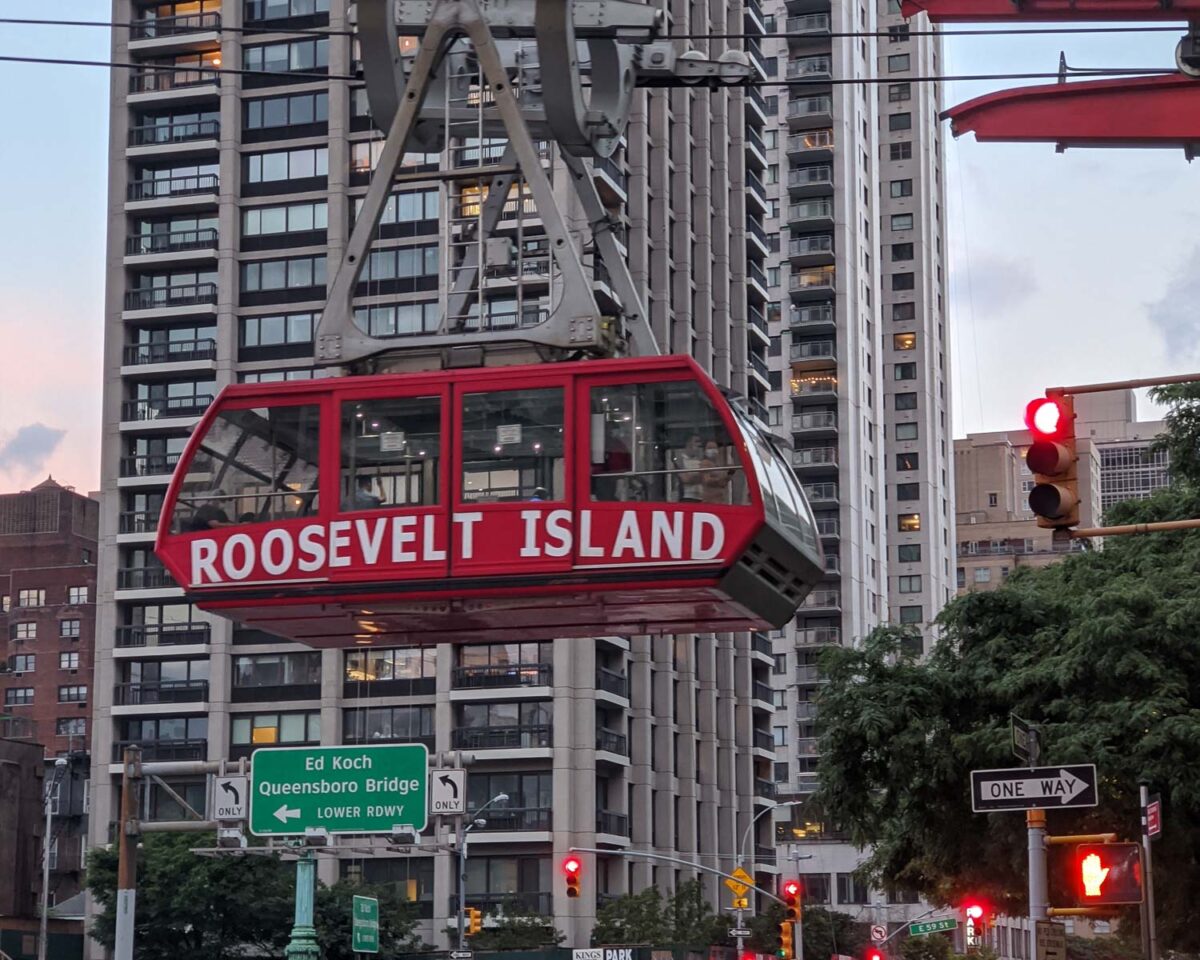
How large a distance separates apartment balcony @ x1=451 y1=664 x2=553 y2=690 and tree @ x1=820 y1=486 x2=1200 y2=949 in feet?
160

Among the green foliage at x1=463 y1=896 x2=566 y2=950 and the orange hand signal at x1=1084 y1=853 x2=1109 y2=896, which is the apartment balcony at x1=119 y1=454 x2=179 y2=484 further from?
the orange hand signal at x1=1084 y1=853 x2=1109 y2=896

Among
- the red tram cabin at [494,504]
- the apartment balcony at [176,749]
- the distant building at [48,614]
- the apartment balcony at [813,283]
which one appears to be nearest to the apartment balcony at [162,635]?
the apartment balcony at [176,749]

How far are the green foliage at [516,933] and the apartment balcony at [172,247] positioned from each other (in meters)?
33.1

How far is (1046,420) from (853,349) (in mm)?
116885

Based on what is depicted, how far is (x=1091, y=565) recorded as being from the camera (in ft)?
133

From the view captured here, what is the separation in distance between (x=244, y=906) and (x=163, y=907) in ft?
9.49

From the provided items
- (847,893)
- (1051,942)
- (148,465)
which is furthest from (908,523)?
(1051,942)

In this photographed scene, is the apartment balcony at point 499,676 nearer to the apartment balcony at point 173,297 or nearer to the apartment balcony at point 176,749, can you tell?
the apartment balcony at point 176,749

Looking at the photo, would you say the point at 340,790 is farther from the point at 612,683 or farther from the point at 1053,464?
the point at 612,683

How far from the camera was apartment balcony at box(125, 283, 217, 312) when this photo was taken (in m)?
95.9

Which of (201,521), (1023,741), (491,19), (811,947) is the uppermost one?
(491,19)

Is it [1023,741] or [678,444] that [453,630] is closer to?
[678,444]

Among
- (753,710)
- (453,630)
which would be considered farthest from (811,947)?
(453,630)

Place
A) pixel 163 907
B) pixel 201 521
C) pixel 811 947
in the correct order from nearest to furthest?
pixel 201 521, pixel 163 907, pixel 811 947
